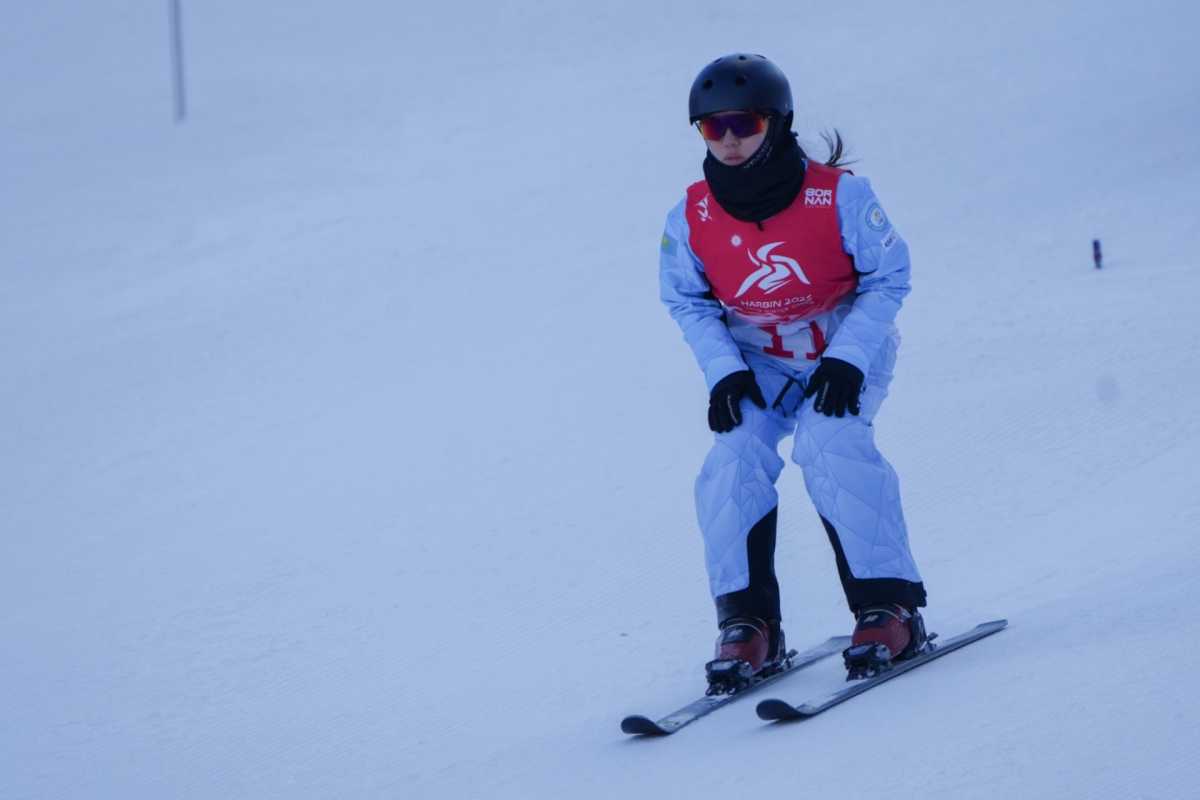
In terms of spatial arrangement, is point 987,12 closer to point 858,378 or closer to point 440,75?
point 440,75

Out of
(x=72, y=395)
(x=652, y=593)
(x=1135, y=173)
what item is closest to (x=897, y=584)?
(x=652, y=593)

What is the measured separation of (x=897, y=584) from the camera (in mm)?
3564

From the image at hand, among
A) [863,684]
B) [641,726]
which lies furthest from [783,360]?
[641,726]

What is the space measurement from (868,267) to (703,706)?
43.2 inches

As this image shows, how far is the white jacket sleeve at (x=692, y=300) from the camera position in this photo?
376 cm

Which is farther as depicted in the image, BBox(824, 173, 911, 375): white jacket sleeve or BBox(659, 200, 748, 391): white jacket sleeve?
BBox(659, 200, 748, 391): white jacket sleeve

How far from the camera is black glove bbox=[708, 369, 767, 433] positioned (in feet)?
12.0

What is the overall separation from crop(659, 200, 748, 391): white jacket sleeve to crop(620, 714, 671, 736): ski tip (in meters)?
0.85

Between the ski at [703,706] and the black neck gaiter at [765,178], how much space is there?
1118mm

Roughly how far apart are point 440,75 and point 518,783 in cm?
1343

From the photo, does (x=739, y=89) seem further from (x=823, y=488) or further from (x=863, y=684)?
(x=863, y=684)

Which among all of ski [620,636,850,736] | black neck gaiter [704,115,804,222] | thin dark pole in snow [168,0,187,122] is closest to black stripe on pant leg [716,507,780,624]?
ski [620,636,850,736]

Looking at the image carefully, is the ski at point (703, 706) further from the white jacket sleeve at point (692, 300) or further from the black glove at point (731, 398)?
the white jacket sleeve at point (692, 300)

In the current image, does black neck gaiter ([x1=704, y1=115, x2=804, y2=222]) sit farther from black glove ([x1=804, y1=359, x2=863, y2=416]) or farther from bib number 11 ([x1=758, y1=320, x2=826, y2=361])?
black glove ([x1=804, y1=359, x2=863, y2=416])
